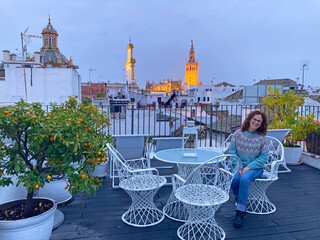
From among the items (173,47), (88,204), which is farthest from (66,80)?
(173,47)

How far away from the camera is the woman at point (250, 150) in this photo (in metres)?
2.91

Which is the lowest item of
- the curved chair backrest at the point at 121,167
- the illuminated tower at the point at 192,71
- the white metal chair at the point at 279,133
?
the curved chair backrest at the point at 121,167

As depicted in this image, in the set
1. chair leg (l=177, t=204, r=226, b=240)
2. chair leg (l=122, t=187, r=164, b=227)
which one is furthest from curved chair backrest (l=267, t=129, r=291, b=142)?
chair leg (l=122, t=187, r=164, b=227)

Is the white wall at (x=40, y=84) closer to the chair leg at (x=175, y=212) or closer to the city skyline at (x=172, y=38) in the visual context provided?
the city skyline at (x=172, y=38)

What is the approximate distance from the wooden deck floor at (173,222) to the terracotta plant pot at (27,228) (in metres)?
0.39

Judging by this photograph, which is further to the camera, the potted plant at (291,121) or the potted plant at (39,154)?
the potted plant at (291,121)

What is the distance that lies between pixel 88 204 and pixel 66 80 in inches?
565

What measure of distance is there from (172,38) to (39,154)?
88.2 m

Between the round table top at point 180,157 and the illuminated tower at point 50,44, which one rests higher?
the illuminated tower at point 50,44

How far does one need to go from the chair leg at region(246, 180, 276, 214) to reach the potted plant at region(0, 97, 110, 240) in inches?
84.4

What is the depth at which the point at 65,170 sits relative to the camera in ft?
6.97

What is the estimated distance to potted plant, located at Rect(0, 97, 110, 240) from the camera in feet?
6.64

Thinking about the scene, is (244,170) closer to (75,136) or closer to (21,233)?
(75,136)

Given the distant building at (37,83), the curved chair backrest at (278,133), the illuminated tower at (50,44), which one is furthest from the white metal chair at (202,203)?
the illuminated tower at (50,44)
